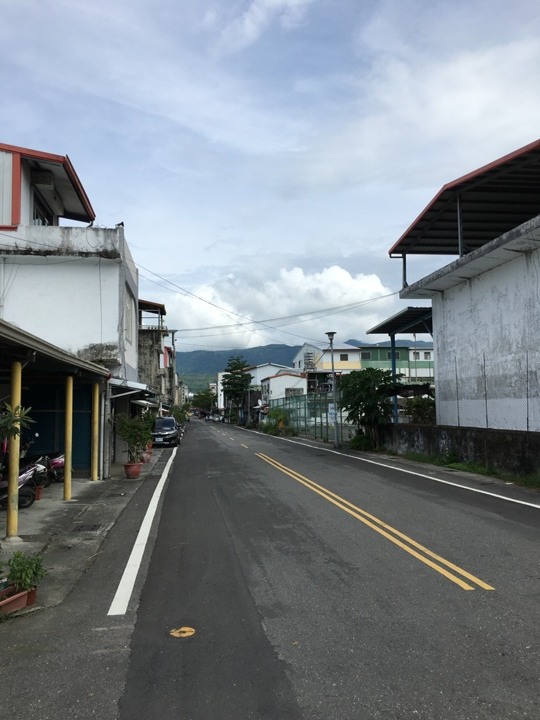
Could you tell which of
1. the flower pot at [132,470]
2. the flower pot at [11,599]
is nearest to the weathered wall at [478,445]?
the flower pot at [132,470]

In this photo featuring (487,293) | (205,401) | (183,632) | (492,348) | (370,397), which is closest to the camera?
(183,632)

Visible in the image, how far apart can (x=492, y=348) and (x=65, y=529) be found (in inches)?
Answer: 543

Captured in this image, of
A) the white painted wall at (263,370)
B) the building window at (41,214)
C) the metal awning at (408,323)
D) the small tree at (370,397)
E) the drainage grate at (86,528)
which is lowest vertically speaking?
the drainage grate at (86,528)

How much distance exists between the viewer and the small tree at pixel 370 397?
24750 mm

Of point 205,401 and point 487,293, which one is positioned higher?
point 487,293

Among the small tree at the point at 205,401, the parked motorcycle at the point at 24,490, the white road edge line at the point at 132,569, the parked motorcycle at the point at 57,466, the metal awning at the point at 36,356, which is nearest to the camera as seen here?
the white road edge line at the point at 132,569

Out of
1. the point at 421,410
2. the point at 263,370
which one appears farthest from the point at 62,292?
the point at 263,370

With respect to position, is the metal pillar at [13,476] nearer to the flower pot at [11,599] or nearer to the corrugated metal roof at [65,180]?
the flower pot at [11,599]

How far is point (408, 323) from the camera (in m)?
27.4

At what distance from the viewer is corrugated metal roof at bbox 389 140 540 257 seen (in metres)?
16.5

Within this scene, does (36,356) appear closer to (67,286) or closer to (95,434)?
(95,434)

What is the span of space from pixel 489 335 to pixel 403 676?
15.7 metres

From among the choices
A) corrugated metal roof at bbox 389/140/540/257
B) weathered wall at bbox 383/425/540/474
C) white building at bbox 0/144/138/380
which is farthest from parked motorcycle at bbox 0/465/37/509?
corrugated metal roof at bbox 389/140/540/257

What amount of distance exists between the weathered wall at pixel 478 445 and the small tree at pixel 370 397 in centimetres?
125
